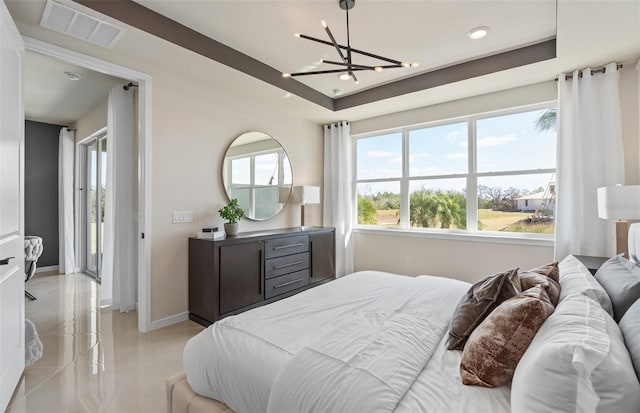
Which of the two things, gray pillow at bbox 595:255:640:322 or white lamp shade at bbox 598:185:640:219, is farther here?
white lamp shade at bbox 598:185:640:219

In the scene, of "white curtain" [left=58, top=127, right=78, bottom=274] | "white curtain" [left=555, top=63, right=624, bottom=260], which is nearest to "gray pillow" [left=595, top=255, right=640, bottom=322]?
"white curtain" [left=555, top=63, right=624, bottom=260]

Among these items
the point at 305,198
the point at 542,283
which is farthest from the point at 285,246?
the point at 542,283

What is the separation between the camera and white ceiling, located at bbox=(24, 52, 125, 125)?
3.36 metres

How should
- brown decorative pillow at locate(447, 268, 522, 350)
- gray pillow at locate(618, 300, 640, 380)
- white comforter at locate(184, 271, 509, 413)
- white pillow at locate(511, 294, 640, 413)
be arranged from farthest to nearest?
1. brown decorative pillow at locate(447, 268, 522, 350)
2. white comforter at locate(184, 271, 509, 413)
3. gray pillow at locate(618, 300, 640, 380)
4. white pillow at locate(511, 294, 640, 413)

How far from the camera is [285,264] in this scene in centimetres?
364

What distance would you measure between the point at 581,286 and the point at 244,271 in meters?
2.68

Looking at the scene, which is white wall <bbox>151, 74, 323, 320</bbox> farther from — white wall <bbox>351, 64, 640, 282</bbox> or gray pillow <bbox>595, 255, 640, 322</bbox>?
gray pillow <bbox>595, 255, 640, 322</bbox>

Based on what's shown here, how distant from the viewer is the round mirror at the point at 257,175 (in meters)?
3.69

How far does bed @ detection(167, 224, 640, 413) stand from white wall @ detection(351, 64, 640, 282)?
1.77m

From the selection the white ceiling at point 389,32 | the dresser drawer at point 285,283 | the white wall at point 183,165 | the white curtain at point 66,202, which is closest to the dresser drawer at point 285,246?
the dresser drawer at point 285,283

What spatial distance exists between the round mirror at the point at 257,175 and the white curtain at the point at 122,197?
3.48 ft

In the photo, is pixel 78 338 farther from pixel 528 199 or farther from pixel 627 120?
pixel 627 120

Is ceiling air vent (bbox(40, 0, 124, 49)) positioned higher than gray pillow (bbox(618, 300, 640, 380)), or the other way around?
ceiling air vent (bbox(40, 0, 124, 49))

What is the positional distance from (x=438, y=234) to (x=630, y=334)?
3.17 meters
